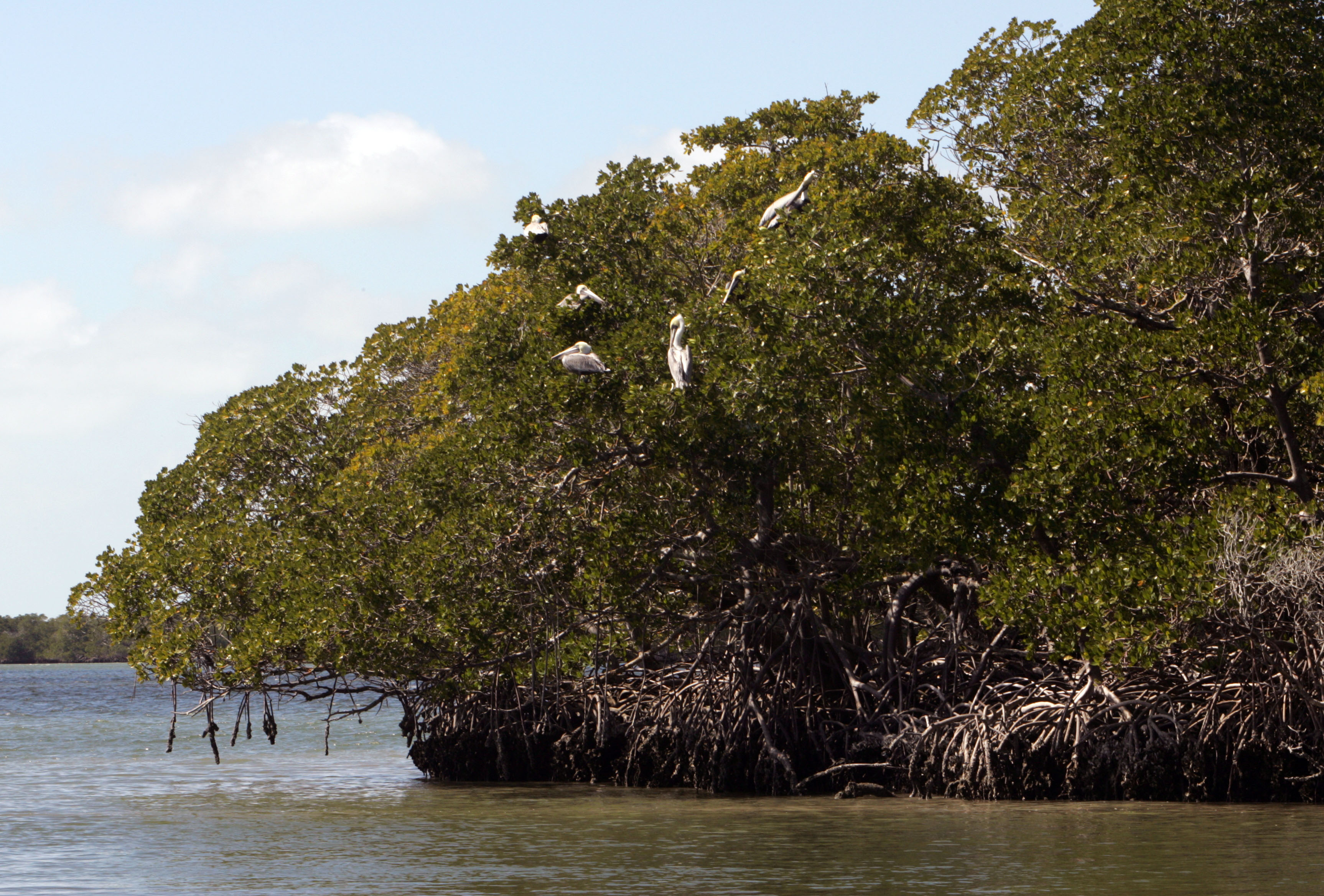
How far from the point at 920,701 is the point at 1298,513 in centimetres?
464

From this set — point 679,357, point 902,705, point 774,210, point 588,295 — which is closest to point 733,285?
point 679,357

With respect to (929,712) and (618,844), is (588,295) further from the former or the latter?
(929,712)

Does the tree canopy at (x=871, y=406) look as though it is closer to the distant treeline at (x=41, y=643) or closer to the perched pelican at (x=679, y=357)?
the perched pelican at (x=679, y=357)

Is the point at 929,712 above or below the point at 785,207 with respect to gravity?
below

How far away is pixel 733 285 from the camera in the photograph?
1397cm

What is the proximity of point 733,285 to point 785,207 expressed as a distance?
114 cm

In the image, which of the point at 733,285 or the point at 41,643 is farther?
the point at 41,643

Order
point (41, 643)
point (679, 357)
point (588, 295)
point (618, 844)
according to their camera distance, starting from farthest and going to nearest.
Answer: point (41, 643) → point (588, 295) → point (679, 357) → point (618, 844)

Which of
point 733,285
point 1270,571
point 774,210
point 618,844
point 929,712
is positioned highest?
point 774,210

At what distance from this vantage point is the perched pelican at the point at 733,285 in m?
13.9

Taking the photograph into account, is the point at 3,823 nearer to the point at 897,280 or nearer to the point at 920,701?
the point at 920,701

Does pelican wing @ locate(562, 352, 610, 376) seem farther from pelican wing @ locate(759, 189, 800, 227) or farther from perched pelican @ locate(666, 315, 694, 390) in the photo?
pelican wing @ locate(759, 189, 800, 227)

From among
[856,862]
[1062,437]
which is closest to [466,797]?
[856,862]

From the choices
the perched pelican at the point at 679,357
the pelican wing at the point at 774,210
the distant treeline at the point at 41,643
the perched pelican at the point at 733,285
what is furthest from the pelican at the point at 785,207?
the distant treeline at the point at 41,643
